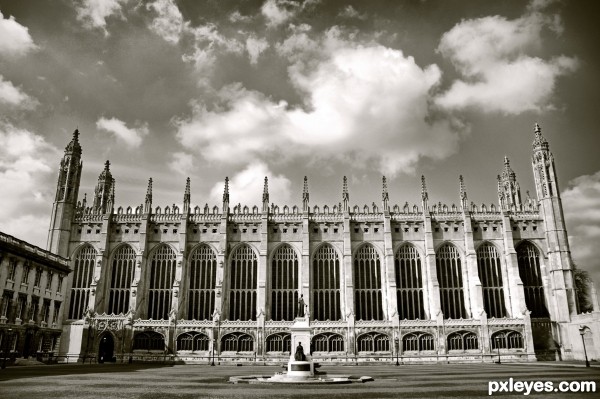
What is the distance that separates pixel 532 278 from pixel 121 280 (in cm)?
4931

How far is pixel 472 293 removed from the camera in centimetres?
5675

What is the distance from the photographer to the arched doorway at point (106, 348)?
177ft

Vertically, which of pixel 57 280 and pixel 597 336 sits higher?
pixel 57 280

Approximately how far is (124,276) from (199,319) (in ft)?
35.2

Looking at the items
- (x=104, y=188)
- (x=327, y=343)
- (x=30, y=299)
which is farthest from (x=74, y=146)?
(x=327, y=343)

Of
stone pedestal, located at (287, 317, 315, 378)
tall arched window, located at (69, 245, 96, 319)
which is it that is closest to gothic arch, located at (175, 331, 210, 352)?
tall arched window, located at (69, 245, 96, 319)

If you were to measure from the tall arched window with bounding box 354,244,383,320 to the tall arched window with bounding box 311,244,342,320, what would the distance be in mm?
2292

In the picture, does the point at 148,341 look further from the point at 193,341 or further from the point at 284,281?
the point at 284,281

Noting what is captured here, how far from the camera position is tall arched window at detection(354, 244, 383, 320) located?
57.8 m

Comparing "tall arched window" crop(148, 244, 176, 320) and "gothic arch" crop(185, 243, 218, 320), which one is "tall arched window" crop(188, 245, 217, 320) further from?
"tall arched window" crop(148, 244, 176, 320)

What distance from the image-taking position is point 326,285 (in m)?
58.7

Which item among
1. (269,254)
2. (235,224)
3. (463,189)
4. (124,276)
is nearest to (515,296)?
(463,189)

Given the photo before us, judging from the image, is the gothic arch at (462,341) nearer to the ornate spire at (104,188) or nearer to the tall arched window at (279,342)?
the tall arched window at (279,342)

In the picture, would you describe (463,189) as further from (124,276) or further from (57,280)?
(57,280)
